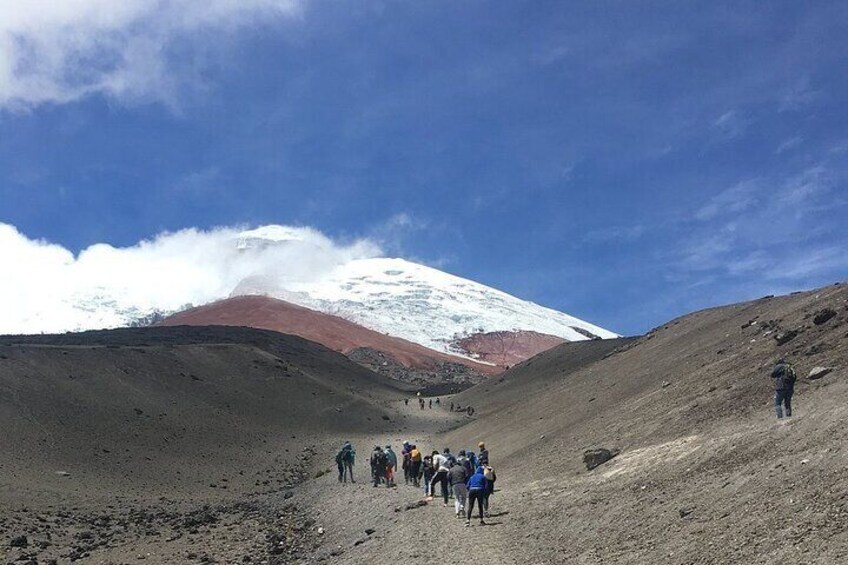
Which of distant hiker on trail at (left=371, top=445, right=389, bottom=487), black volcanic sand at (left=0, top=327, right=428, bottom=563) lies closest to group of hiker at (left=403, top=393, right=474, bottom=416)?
black volcanic sand at (left=0, top=327, right=428, bottom=563)

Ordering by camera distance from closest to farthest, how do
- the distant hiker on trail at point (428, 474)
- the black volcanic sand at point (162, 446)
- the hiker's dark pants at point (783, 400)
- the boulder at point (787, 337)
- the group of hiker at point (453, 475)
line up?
the hiker's dark pants at point (783, 400) → the group of hiker at point (453, 475) → the distant hiker on trail at point (428, 474) → the black volcanic sand at point (162, 446) → the boulder at point (787, 337)

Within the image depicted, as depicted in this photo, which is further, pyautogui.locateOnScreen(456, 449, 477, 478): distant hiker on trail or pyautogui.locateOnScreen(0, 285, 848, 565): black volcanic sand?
pyautogui.locateOnScreen(456, 449, 477, 478): distant hiker on trail

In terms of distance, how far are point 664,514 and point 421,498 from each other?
10.9 metres

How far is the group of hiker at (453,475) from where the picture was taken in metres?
18.8

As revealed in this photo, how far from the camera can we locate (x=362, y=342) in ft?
456

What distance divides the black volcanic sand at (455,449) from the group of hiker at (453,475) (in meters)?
0.79

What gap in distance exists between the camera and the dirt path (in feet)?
54.6

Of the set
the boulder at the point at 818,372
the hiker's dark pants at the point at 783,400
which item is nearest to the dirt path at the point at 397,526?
the hiker's dark pants at the point at 783,400

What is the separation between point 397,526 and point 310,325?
124372mm

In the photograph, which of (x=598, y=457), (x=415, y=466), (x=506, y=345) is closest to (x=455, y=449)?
(x=415, y=466)

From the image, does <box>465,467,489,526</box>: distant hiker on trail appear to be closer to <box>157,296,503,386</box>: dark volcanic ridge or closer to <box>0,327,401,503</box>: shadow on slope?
<box>0,327,401,503</box>: shadow on slope

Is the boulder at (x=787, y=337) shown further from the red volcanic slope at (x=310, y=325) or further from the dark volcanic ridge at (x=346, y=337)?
the red volcanic slope at (x=310, y=325)

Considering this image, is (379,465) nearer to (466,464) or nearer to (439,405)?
(466,464)

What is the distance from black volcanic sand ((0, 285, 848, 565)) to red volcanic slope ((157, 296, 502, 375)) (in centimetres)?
6739
